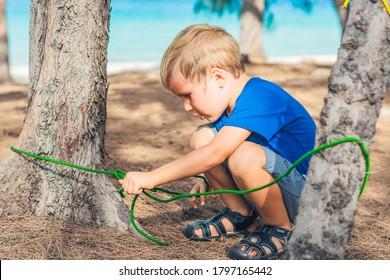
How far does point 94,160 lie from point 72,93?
0.34 metres

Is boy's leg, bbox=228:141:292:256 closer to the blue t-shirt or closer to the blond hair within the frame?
the blue t-shirt

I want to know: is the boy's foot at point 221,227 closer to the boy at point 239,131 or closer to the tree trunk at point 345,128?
the boy at point 239,131

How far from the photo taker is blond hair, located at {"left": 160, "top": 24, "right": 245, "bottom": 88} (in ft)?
7.97

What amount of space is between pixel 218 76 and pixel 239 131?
29 cm

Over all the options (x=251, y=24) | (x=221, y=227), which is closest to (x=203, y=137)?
(x=221, y=227)

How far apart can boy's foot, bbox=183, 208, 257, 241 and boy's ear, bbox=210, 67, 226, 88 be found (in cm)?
65

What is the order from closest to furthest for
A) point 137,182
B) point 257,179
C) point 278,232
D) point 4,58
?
→ point 137,182 < point 257,179 < point 278,232 < point 4,58

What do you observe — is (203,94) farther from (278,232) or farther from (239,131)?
(278,232)

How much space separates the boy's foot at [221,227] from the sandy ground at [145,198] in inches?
2.0

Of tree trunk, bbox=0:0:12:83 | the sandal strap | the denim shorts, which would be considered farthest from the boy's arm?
tree trunk, bbox=0:0:12:83

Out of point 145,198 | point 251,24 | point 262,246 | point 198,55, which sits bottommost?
point 145,198

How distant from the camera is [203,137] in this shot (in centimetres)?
266

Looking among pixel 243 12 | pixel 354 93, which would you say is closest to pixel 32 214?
pixel 354 93

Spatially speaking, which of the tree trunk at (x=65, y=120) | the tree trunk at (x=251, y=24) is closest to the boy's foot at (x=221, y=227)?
the tree trunk at (x=65, y=120)
